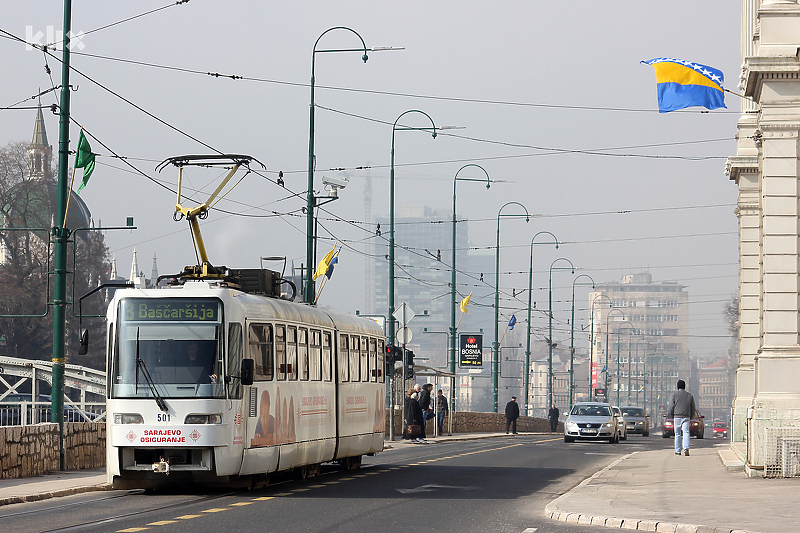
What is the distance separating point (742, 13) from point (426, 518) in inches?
854

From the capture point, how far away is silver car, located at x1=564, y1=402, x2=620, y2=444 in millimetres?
41469

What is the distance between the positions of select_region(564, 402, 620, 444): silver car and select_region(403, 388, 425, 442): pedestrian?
5.38m

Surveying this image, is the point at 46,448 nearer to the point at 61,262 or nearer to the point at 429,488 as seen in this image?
the point at 61,262

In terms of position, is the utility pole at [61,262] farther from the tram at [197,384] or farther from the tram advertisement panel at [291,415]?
the tram advertisement panel at [291,415]

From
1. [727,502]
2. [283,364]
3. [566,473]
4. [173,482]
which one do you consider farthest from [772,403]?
[173,482]

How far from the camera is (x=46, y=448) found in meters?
20.8

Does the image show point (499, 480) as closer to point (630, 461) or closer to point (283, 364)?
point (283, 364)

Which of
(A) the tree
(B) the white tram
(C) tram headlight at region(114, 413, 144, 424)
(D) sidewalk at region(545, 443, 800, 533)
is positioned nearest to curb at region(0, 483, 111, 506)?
(B) the white tram

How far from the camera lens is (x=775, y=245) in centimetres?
2211

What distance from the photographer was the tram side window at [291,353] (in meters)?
19.5

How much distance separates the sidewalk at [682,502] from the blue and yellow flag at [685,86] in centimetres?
671

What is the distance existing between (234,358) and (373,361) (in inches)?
314

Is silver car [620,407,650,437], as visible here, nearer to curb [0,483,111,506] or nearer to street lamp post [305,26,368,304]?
street lamp post [305,26,368,304]

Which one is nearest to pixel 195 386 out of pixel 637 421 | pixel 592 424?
pixel 592 424
